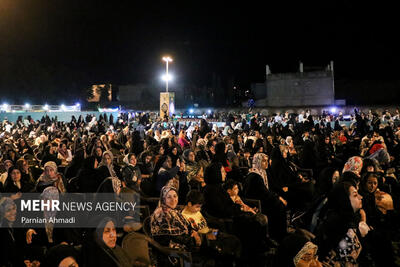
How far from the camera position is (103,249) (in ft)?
10.7

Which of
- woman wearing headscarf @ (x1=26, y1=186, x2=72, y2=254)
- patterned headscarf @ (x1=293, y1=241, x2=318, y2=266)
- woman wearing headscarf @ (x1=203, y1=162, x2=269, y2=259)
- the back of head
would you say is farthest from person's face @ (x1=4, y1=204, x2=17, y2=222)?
patterned headscarf @ (x1=293, y1=241, x2=318, y2=266)

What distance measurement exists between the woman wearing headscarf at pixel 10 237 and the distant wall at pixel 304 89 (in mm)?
42198

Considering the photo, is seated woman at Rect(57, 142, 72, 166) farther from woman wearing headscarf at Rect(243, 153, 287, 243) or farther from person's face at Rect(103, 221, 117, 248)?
person's face at Rect(103, 221, 117, 248)

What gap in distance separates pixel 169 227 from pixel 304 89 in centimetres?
4313

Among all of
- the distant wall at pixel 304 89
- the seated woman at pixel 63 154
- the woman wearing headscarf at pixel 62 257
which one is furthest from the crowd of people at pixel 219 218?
the distant wall at pixel 304 89

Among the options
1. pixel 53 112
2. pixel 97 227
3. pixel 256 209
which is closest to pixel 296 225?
pixel 256 209

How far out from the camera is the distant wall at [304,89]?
4475 centimetres

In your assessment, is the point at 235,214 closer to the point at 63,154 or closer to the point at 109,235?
the point at 109,235

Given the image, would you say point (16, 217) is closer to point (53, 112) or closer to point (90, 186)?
point (90, 186)

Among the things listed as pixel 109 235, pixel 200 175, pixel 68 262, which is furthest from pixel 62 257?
pixel 200 175

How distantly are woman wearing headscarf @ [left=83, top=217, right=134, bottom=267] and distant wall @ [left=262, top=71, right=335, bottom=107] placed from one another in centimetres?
4287

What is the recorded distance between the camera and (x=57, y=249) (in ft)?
→ 10.3

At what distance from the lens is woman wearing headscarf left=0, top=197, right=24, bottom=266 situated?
13.9ft

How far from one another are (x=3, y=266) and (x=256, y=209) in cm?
335
